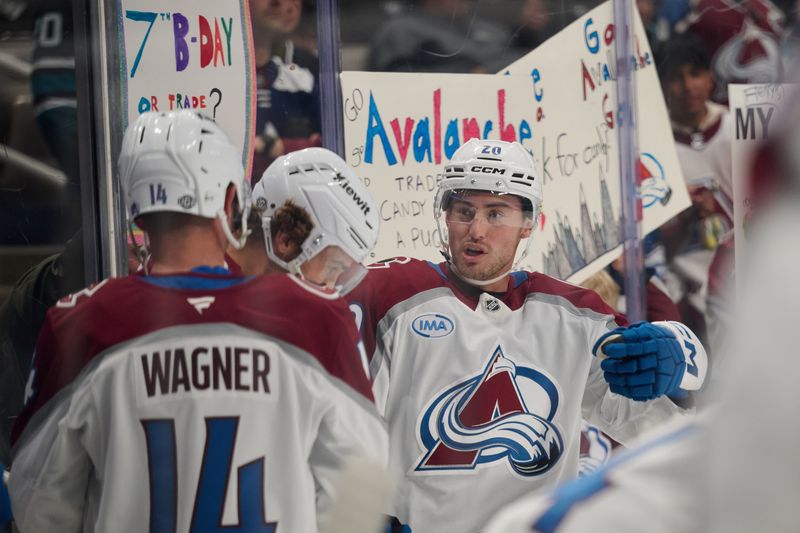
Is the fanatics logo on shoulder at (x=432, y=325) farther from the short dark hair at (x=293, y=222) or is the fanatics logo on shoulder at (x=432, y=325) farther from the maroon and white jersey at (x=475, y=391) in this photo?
the short dark hair at (x=293, y=222)

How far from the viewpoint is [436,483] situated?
215 centimetres

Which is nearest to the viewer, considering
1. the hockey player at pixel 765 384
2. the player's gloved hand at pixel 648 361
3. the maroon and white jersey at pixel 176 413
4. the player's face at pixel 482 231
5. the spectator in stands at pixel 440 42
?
the hockey player at pixel 765 384

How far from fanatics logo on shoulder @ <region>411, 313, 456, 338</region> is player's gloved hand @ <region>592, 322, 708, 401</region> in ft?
1.05

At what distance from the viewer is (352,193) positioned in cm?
207

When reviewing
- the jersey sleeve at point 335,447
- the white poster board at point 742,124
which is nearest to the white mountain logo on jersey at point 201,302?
the jersey sleeve at point 335,447

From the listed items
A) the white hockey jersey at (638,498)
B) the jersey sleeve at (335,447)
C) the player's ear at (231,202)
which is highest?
the player's ear at (231,202)

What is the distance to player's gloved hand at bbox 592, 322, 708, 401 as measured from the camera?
212 cm

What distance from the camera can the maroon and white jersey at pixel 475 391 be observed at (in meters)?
2.14

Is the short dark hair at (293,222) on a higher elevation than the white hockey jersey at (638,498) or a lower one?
higher

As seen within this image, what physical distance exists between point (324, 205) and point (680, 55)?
1.40 metres

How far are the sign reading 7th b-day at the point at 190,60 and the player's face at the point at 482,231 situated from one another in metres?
0.48

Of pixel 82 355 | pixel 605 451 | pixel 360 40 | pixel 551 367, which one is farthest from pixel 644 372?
pixel 82 355

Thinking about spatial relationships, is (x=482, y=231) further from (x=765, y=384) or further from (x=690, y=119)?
(x=765, y=384)

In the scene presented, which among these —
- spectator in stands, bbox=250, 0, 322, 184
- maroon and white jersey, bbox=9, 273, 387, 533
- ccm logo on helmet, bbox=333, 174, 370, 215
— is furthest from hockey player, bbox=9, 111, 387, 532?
spectator in stands, bbox=250, 0, 322, 184
